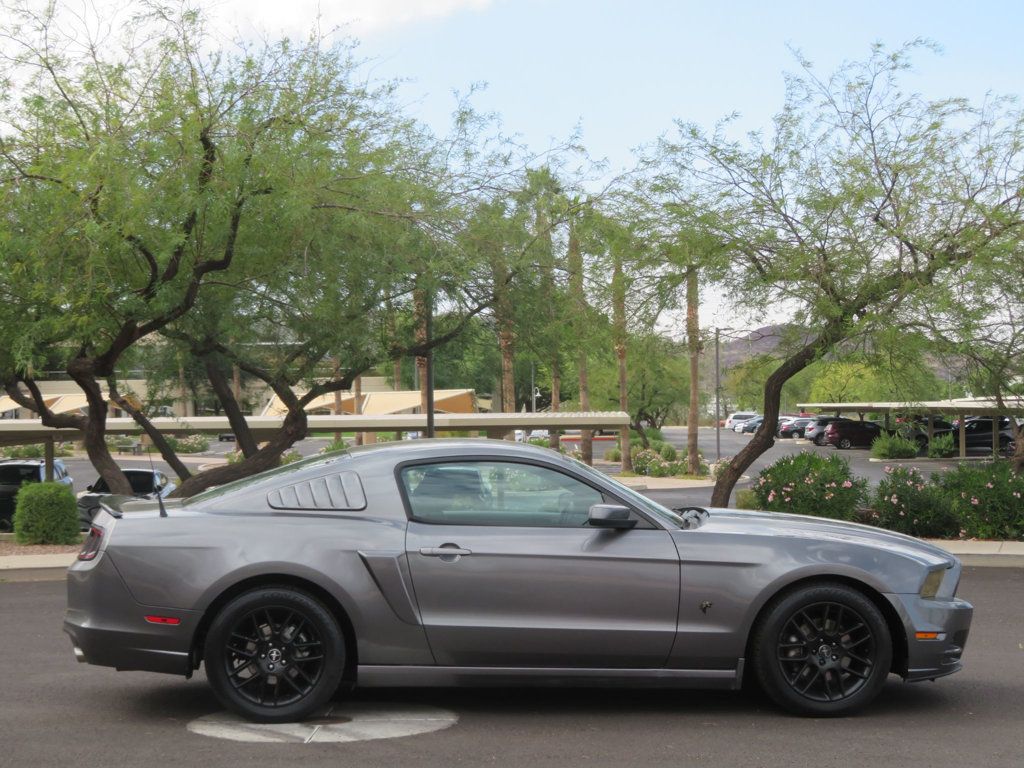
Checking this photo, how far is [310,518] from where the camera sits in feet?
21.0

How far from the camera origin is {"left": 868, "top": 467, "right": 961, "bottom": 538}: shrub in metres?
15.9

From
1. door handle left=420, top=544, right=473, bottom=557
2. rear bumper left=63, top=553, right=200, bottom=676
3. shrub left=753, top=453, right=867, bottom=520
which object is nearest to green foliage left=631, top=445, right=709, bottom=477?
shrub left=753, top=453, right=867, bottom=520

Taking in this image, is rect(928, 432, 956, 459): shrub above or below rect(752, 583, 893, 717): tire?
below

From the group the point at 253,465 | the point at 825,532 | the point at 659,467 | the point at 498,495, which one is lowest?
the point at 659,467

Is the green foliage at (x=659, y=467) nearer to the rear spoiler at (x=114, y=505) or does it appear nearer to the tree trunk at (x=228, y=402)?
the tree trunk at (x=228, y=402)

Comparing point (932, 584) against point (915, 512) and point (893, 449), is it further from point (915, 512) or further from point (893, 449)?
point (893, 449)

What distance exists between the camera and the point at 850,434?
6091cm

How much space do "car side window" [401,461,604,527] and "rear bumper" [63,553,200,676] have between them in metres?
1.33

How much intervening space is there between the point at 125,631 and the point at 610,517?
2566mm

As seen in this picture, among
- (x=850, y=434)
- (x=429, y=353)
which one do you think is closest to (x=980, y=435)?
(x=850, y=434)

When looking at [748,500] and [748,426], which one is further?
[748,426]

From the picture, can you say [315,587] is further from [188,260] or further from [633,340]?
[633,340]

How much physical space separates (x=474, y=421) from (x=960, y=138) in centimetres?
1196

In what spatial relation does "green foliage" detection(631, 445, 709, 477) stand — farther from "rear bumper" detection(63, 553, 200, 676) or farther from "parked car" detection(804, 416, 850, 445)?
"rear bumper" detection(63, 553, 200, 676)
